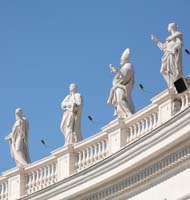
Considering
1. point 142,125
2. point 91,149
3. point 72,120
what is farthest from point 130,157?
point 72,120

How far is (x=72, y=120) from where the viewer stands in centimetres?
4516

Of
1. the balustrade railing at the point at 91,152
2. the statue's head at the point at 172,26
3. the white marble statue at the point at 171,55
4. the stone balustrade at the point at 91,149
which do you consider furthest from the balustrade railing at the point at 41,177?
the statue's head at the point at 172,26

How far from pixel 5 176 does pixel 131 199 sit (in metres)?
7.34

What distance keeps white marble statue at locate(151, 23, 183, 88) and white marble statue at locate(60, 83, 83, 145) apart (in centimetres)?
487

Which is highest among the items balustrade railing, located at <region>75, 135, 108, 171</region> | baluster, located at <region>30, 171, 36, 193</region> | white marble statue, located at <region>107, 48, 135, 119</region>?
white marble statue, located at <region>107, 48, 135, 119</region>

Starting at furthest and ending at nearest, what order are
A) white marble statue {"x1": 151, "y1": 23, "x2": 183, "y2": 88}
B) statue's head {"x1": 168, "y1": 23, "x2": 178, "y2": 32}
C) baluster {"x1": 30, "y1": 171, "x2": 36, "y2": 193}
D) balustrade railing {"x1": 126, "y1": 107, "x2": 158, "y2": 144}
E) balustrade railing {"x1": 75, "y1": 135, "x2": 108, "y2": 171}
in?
1. baluster {"x1": 30, "y1": 171, "x2": 36, "y2": 193}
2. balustrade railing {"x1": 75, "y1": 135, "x2": 108, "y2": 171}
3. statue's head {"x1": 168, "y1": 23, "x2": 178, "y2": 32}
4. balustrade railing {"x1": 126, "y1": 107, "x2": 158, "y2": 144}
5. white marble statue {"x1": 151, "y1": 23, "x2": 183, "y2": 88}

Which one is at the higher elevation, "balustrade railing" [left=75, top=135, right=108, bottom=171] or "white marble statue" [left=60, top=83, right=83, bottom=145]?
"white marble statue" [left=60, top=83, right=83, bottom=145]

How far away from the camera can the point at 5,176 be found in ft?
153

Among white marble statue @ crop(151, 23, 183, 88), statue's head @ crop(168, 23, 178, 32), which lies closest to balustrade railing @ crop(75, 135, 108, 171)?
white marble statue @ crop(151, 23, 183, 88)

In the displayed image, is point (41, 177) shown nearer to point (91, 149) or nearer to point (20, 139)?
point (20, 139)

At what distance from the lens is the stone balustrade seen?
131ft

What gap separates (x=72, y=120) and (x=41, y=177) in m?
2.11

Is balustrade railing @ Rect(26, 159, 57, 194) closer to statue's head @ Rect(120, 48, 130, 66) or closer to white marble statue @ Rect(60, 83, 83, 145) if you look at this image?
white marble statue @ Rect(60, 83, 83, 145)

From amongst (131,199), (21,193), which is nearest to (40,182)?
(21,193)
